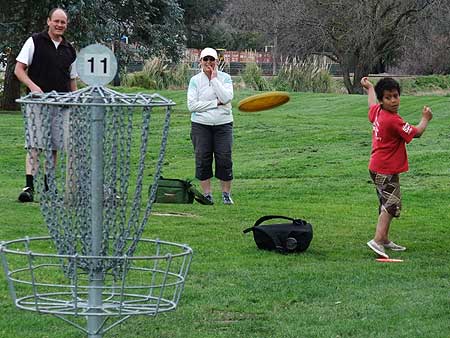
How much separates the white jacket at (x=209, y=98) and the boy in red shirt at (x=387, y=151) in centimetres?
299

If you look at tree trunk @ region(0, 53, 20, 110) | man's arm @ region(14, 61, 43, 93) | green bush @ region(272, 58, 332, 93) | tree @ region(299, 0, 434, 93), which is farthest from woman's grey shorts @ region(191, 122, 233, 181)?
tree @ region(299, 0, 434, 93)

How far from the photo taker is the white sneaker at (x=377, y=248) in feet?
26.9

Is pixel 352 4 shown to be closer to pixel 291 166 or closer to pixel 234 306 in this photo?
pixel 291 166

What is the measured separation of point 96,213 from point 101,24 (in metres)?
25.2

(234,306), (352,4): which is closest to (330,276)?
(234,306)

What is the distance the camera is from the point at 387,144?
27.3ft

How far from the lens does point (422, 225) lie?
10227 millimetres

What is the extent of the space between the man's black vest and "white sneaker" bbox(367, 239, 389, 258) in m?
3.39

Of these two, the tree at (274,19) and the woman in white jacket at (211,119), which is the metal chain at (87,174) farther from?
the tree at (274,19)

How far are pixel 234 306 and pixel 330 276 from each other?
3.90 feet

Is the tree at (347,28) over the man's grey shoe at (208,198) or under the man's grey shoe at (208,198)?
over

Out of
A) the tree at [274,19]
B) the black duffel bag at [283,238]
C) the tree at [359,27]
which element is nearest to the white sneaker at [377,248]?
the black duffel bag at [283,238]

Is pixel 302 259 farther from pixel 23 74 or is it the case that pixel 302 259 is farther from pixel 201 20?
pixel 201 20

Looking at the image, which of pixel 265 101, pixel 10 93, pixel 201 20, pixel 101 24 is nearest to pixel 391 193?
pixel 265 101
